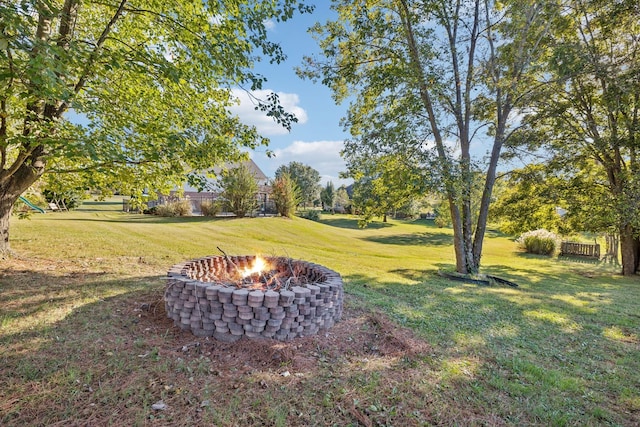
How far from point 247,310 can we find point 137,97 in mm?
5187

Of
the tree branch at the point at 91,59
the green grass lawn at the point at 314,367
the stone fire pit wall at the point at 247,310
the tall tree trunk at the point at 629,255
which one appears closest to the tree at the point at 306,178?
the tall tree trunk at the point at 629,255

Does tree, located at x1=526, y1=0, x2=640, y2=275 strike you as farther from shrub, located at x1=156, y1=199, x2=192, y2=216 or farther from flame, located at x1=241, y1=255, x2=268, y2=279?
shrub, located at x1=156, y1=199, x2=192, y2=216

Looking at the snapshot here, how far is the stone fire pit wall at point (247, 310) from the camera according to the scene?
294 cm

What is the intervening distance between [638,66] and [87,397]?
14.7m

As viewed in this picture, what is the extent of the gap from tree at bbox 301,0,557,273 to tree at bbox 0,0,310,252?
11.1ft

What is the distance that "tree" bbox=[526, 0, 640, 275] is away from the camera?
27.8 feet

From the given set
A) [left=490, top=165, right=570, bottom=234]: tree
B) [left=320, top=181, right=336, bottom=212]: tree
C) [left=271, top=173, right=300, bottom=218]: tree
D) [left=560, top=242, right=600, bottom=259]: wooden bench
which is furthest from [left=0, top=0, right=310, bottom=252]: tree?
[left=320, top=181, right=336, bottom=212]: tree

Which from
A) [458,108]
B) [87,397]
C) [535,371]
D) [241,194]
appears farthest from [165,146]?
[241,194]

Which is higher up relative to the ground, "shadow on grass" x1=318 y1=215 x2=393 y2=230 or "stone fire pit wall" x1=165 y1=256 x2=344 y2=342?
"stone fire pit wall" x1=165 y1=256 x2=344 y2=342

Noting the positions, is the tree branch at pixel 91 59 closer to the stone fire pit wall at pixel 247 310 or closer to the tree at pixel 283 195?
the stone fire pit wall at pixel 247 310

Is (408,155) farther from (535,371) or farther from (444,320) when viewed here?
(535,371)

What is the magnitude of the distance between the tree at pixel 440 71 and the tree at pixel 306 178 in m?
39.3

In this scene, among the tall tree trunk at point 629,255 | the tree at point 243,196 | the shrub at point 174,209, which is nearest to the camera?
the tall tree trunk at point 629,255

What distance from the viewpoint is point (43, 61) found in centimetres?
252
